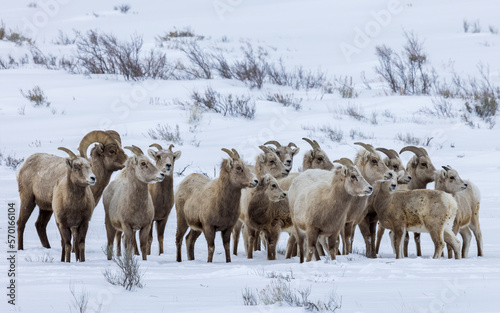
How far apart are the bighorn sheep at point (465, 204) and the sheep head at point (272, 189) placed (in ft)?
8.60

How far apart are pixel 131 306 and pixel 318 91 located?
706 inches

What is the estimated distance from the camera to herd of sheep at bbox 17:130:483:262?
374 inches

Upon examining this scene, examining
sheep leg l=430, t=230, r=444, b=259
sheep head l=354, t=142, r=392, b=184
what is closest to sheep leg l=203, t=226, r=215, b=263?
sheep head l=354, t=142, r=392, b=184

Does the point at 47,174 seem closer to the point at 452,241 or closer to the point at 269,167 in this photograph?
the point at 269,167

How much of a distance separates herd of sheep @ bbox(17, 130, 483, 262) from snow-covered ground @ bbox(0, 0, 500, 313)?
0.44 metres

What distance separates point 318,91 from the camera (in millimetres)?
23281

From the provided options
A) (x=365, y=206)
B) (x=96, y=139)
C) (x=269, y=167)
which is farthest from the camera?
(x=269, y=167)

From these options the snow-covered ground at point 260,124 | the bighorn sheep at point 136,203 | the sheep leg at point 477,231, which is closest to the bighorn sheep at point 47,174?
the snow-covered ground at point 260,124

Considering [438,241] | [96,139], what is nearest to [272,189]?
[438,241]

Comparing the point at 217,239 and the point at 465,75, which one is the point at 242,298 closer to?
the point at 217,239

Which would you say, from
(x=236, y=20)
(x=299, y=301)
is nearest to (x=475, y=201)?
(x=299, y=301)

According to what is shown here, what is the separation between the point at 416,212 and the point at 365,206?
910 millimetres

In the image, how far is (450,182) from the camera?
11.3 metres

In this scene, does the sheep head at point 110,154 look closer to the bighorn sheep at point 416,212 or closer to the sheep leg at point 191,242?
the sheep leg at point 191,242
